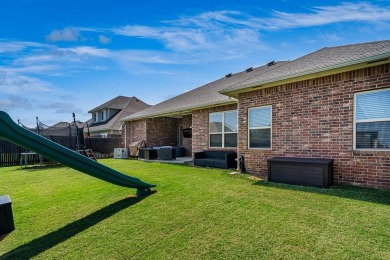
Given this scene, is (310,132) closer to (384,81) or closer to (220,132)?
(384,81)

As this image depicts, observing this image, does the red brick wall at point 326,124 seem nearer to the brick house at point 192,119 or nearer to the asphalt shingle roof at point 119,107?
the brick house at point 192,119

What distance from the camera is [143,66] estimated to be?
11008 millimetres

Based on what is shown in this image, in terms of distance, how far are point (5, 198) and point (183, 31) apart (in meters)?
7.66

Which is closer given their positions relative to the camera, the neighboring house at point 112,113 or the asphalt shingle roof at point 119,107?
the neighboring house at point 112,113

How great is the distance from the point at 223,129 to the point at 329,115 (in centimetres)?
497

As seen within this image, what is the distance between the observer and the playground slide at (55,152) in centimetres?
375

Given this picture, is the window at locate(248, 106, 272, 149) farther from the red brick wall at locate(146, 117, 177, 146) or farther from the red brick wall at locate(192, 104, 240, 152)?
the red brick wall at locate(146, 117, 177, 146)

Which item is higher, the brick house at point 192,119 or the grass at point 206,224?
the brick house at point 192,119

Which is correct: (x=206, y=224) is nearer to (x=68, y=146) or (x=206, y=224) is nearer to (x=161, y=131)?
(x=161, y=131)

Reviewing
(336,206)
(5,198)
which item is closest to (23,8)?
(5,198)

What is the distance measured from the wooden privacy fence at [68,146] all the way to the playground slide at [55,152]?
13.0 meters

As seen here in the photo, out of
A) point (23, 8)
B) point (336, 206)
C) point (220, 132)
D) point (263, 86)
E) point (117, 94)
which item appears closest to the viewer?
point (336, 206)

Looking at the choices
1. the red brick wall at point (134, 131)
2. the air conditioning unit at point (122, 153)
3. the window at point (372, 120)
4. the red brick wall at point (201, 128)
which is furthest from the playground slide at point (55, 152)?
the air conditioning unit at point (122, 153)

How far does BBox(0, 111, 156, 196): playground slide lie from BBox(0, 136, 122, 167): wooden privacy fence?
1299 cm
